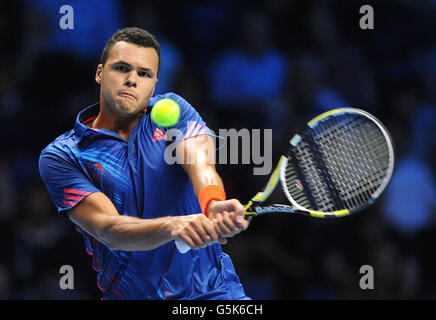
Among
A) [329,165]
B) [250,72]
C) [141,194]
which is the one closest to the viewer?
[141,194]

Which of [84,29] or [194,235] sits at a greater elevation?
[84,29]

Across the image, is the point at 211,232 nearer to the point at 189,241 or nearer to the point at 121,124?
the point at 189,241

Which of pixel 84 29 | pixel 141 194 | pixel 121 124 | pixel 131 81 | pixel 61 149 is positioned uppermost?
pixel 84 29

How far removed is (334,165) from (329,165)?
0.08 feet

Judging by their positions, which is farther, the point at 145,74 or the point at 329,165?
the point at 329,165

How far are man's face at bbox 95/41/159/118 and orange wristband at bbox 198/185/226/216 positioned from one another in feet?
2.05

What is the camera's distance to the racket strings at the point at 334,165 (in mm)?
3314

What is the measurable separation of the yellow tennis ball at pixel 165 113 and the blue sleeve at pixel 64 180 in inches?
17.1

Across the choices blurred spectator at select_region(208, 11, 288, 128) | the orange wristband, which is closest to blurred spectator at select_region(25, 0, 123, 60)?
blurred spectator at select_region(208, 11, 288, 128)

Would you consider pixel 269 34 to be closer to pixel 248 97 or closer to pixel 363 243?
pixel 248 97

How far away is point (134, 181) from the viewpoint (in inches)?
125

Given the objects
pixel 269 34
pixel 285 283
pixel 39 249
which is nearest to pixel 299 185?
pixel 285 283

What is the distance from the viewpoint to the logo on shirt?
127 inches

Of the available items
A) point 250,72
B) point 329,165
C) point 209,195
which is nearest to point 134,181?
point 209,195
